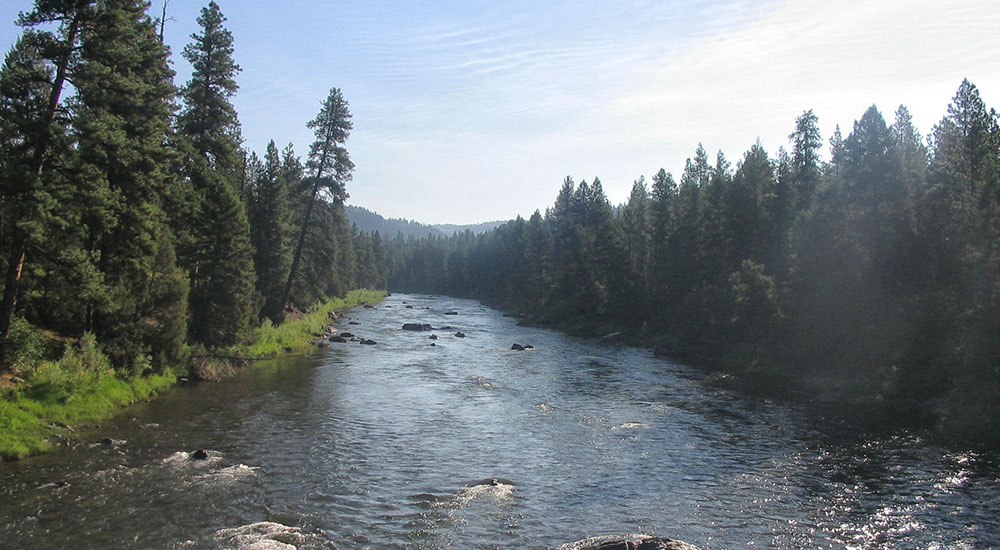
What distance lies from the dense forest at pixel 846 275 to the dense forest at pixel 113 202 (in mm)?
33781

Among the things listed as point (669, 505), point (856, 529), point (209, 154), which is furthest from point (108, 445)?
point (209, 154)

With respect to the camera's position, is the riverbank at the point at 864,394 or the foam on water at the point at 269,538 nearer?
the foam on water at the point at 269,538

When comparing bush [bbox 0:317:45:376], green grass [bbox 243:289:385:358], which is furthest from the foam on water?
green grass [bbox 243:289:385:358]

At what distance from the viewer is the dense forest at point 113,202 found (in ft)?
71.2

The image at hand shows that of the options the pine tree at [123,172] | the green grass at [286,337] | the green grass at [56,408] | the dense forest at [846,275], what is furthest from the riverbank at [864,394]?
the pine tree at [123,172]

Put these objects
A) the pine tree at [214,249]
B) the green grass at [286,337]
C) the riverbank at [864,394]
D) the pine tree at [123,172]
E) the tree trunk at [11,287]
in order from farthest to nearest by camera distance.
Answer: the green grass at [286,337] → the pine tree at [214,249] → the riverbank at [864,394] → the pine tree at [123,172] → the tree trunk at [11,287]

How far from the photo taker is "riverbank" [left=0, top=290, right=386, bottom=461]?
59.8 ft

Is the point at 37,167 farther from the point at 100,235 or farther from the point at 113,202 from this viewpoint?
the point at 100,235

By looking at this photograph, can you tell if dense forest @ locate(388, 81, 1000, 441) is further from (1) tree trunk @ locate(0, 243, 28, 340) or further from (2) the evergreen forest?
(1) tree trunk @ locate(0, 243, 28, 340)

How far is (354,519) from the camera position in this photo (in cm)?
1495

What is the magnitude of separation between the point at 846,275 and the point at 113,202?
140ft

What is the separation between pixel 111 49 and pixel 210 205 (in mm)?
11628

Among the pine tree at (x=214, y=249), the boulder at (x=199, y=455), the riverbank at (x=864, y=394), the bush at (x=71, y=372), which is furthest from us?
the pine tree at (x=214, y=249)

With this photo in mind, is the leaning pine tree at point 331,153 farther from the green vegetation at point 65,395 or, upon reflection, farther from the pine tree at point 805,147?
the pine tree at point 805,147
